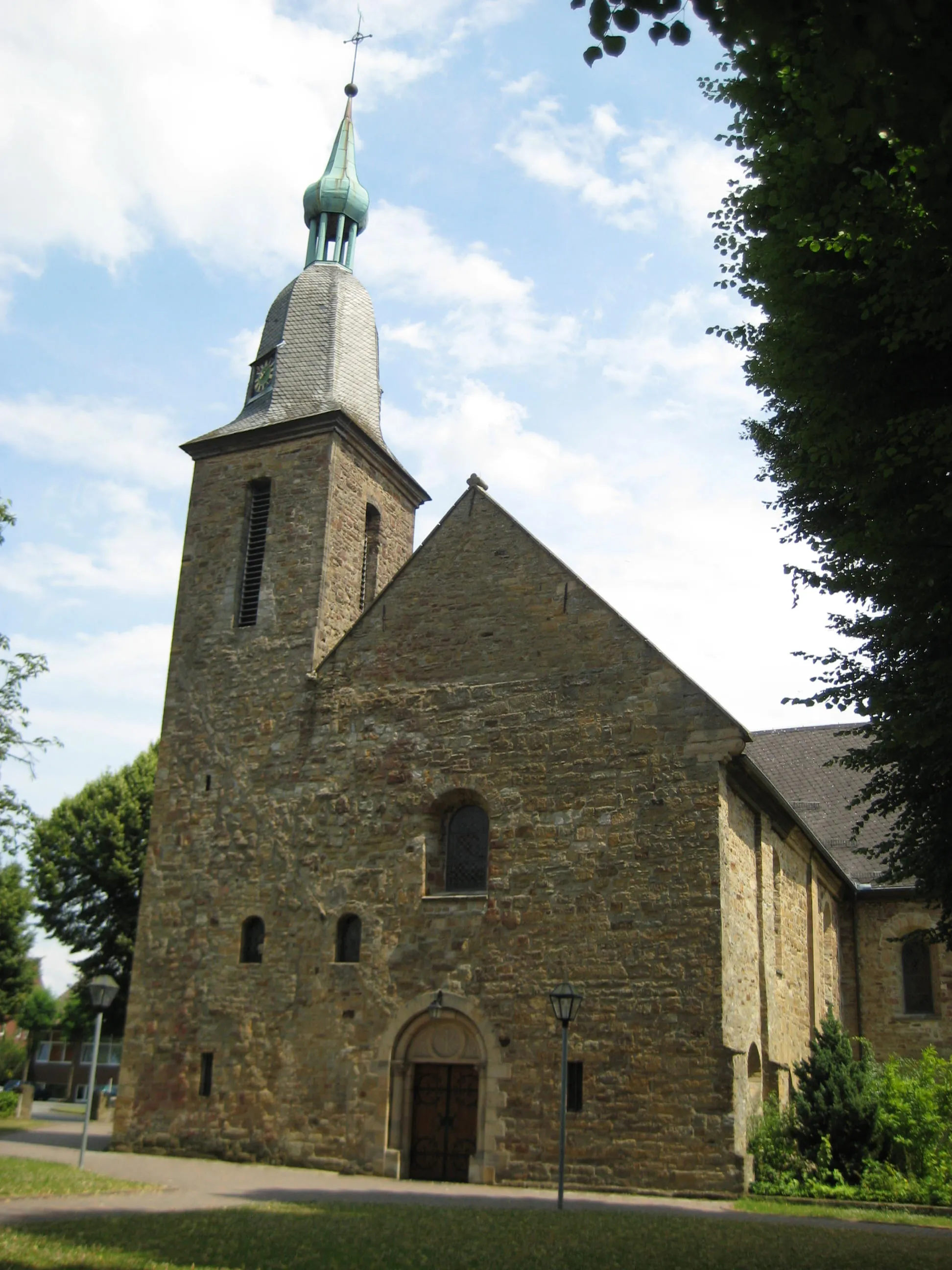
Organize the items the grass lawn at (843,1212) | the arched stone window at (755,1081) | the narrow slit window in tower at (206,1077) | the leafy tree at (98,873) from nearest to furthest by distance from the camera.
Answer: the grass lawn at (843,1212)
the arched stone window at (755,1081)
the narrow slit window in tower at (206,1077)
the leafy tree at (98,873)

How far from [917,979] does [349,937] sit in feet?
41.3

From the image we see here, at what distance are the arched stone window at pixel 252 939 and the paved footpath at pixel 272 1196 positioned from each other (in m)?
3.09

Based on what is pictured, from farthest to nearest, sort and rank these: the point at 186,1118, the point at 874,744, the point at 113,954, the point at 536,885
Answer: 1. the point at 113,954
2. the point at 186,1118
3. the point at 536,885
4. the point at 874,744

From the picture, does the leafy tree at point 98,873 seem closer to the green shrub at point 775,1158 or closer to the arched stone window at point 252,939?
the arched stone window at point 252,939

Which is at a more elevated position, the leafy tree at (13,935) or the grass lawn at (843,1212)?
the leafy tree at (13,935)

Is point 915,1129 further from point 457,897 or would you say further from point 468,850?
point 468,850

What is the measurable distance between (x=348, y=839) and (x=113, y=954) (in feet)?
47.3

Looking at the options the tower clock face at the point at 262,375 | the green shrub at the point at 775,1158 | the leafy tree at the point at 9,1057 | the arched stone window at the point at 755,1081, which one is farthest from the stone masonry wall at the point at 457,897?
the leafy tree at the point at 9,1057

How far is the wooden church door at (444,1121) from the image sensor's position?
1666cm

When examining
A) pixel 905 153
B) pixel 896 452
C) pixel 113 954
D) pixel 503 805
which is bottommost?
pixel 113 954

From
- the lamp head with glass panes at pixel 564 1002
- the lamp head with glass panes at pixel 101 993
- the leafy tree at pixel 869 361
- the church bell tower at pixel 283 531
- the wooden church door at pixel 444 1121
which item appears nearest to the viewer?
the leafy tree at pixel 869 361

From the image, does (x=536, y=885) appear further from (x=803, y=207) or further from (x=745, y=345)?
(x=803, y=207)

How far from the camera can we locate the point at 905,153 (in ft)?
28.9

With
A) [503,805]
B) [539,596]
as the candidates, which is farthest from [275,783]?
[539,596]
